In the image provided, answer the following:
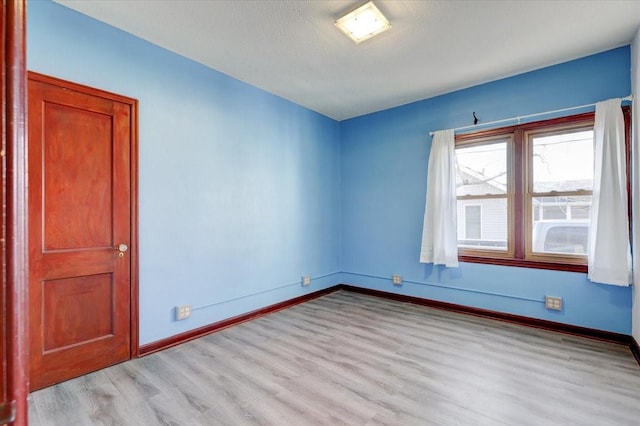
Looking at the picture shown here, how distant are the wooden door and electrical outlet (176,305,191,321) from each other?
41cm

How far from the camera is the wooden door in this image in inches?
84.5

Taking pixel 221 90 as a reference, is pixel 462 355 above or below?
below

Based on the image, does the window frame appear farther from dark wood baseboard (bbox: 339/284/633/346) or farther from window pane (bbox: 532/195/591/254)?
dark wood baseboard (bbox: 339/284/633/346)

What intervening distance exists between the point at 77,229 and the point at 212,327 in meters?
1.54

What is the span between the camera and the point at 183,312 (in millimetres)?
2900

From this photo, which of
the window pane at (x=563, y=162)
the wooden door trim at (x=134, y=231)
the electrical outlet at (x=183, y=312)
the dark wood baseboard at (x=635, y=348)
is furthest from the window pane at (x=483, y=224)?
the wooden door trim at (x=134, y=231)

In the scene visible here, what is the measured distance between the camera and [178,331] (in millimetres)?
2883

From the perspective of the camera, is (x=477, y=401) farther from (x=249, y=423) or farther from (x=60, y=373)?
(x=60, y=373)

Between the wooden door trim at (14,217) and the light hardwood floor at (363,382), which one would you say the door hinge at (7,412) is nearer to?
the wooden door trim at (14,217)

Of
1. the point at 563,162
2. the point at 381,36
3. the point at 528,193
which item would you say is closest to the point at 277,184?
the point at 381,36

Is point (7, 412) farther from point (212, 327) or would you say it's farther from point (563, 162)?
point (563, 162)

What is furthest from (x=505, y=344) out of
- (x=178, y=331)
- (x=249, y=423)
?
(x=178, y=331)

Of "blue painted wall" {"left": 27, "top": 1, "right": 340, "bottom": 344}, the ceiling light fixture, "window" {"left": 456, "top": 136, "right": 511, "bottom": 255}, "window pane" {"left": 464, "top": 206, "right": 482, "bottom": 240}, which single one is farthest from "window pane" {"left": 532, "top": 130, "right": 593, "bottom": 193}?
"blue painted wall" {"left": 27, "top": 1, "right": 340, "bottom": 344}

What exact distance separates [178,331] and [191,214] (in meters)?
1.12
